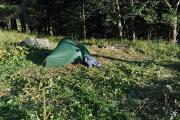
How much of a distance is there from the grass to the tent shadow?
50mm

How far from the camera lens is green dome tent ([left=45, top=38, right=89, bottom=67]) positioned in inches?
725

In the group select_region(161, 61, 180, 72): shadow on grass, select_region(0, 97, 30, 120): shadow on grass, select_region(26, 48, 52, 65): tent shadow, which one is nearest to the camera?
select_region(0, 97, 30, 120): shadow on grass

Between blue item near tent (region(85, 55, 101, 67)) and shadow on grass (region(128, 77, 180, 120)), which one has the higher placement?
blue item near tent (region(85, 55, 101, 67))

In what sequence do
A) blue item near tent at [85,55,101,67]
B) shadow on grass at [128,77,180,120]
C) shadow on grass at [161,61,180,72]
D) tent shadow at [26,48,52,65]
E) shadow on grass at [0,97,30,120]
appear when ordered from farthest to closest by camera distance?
tent shadow at [26,48,52,65]
shadow on grass at [161,61,180,72]
blue item near tent at [85,55,101,67]
shadow on grass at [128,77,180,120]
shadow on grass at [0,97,30,120]

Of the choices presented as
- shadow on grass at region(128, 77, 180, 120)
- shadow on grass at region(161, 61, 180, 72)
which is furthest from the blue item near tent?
shadow on grass at region(161, 61, 180, 72)

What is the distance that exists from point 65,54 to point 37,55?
79.2 inches

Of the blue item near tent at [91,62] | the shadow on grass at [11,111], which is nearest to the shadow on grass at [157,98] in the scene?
the blue item near tent at [91,62]

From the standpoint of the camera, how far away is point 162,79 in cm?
1684

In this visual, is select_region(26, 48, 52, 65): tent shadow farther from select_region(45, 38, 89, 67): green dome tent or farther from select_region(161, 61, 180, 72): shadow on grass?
select_region(161, 61, 180, 72): shadow on grass

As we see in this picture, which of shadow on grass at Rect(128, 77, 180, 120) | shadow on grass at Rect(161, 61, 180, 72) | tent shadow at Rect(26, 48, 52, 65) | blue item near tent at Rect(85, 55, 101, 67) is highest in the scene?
tent shadow at Rect(26, 48, 52, 65)

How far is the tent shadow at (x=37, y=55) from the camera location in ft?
63.0

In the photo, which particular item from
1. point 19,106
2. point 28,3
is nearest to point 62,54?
point 19,106

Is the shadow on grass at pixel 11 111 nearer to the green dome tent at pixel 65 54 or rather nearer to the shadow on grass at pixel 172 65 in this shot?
the green dome tent at pixel 65 54

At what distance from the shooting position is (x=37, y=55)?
20.0 metres
